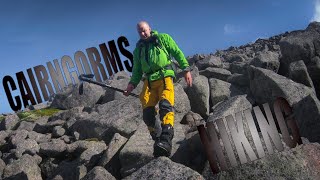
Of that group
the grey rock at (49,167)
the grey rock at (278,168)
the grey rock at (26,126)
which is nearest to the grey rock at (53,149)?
the grey rock at (49,167)

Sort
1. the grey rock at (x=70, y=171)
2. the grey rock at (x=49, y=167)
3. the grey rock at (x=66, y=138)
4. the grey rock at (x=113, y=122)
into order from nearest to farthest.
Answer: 1. the grey rock at (x=70, y=171)
2. the grey rock at (x=49, y=167)
3. the grey rock at (x=113, y=122)
4. the grey rock at (x=66, y=138)

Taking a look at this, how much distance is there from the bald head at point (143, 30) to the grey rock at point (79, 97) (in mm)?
16689

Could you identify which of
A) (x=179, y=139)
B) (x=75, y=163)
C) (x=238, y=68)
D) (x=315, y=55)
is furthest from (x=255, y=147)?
(x=238, y=68)

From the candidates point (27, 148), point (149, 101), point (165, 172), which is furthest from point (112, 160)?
point (27, 148)

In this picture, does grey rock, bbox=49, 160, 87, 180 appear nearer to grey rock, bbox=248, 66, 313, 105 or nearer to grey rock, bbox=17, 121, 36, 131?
grey rock, bbox=17, 121, 36, 131

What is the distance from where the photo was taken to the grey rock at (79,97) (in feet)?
95.4

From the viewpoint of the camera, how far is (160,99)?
11859mm

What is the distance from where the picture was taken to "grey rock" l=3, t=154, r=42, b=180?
49.0ft

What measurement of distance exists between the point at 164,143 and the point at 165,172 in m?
1.95

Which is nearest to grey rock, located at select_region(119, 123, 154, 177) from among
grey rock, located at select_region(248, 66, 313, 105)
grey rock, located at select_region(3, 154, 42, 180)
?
grey rock, located at select_region(3, 154, 42, 180)

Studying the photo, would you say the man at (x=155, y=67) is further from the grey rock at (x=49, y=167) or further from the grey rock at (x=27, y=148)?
the grey rock at (x=27, y=148)

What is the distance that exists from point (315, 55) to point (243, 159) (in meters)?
14.1

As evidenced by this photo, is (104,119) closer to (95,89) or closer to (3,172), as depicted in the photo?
(3,172)

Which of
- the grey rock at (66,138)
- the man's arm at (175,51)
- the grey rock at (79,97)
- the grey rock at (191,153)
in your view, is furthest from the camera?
the grey rock at (79,97)
